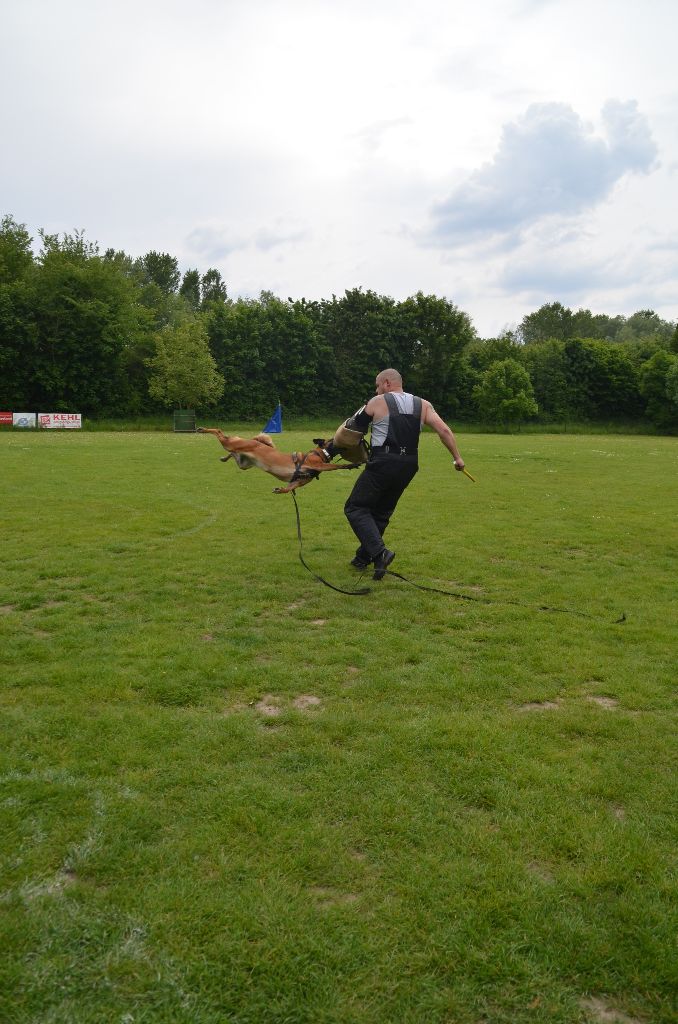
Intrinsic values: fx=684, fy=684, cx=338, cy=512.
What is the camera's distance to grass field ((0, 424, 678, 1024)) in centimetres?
256

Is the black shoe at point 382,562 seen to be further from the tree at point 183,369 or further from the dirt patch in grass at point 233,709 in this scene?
the tree at point 183,369

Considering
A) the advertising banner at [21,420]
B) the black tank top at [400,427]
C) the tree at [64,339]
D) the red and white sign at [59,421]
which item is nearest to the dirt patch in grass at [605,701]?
the black tank top at [400,427]

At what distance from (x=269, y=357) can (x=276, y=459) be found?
2510 inches

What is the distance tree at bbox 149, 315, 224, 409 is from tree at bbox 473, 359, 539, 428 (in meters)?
26.0

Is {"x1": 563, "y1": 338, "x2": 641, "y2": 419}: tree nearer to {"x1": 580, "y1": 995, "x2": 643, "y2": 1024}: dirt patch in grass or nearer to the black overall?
the black overall

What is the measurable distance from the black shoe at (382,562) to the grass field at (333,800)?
0.15 m

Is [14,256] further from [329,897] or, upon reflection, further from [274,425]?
[329,897]

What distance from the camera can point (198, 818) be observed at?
3.47 m

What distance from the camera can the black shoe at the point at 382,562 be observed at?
8367 millimetres

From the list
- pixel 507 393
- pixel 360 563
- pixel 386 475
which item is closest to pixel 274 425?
pixel 360 563

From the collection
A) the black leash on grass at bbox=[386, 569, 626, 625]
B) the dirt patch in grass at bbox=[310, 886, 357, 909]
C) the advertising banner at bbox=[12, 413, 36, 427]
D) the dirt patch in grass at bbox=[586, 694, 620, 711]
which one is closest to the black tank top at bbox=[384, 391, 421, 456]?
the black leash on grass at bbox=[386, 569, 626, 625]

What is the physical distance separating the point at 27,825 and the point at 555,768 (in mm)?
2899

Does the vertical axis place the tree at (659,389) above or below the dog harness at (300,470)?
above

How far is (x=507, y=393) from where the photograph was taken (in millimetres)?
64938
